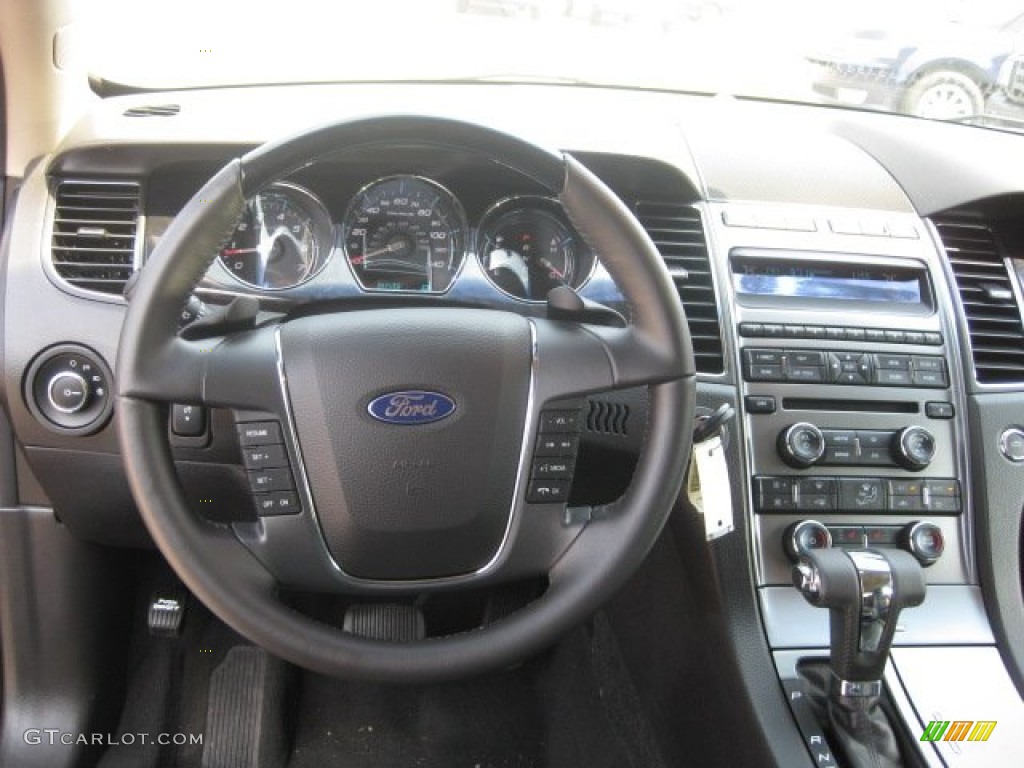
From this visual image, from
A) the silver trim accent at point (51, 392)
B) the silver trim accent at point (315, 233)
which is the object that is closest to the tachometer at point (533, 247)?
the silver trim accent at point (315, 233)

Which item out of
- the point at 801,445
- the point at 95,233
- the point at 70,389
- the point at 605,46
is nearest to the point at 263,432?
the point at 70,389

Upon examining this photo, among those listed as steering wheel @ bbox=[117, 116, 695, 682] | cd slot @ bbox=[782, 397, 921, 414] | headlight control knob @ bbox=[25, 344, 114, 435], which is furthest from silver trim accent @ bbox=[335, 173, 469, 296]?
cd slot @ bbox=[782, 397, 921, 414]

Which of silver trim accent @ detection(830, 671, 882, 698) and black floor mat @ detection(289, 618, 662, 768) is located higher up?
silver trim accent @ detection(830, 671, 882, 698)

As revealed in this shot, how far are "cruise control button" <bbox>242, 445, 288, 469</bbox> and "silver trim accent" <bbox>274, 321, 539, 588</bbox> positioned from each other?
15 mm

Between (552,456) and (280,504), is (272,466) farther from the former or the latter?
(552,456)

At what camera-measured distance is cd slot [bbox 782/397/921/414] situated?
64.1 inches

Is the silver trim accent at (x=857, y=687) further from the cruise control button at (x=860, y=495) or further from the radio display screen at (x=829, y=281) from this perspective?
the radio display screen at (x=829, y=281)

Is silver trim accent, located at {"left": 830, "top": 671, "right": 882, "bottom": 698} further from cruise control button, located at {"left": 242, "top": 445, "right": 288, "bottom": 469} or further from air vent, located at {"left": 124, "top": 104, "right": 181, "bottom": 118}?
air vent, located at {"left": 124, "top": 104, "right": 181, "bottom": 118}

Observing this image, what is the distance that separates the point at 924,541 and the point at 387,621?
92 centimetres

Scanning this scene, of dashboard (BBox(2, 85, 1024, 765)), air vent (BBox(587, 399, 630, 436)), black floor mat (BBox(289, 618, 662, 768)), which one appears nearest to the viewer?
air vent (BBox(587, 399, 630, 436))

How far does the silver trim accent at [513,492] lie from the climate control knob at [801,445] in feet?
1.89

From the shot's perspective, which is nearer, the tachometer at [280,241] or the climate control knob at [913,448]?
the tachometer at [280,241]

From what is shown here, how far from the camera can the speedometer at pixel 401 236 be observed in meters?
1.55

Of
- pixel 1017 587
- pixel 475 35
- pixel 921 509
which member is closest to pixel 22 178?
pixel 475 35
